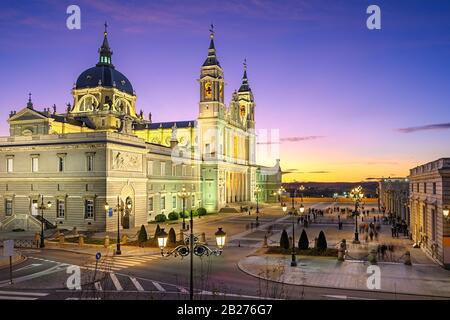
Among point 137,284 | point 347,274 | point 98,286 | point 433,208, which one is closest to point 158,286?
point 137,284

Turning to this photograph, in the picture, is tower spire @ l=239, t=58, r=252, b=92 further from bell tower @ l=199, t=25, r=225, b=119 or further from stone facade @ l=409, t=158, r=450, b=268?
stone facade @ l=409, t=158, r=450, b=268

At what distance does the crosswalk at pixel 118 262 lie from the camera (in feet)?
91.8

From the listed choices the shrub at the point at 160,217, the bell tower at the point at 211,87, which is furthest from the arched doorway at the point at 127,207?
the bell tower at the point at 211,87

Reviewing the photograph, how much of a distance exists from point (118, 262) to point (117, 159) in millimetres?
21566

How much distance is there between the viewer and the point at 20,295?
69.3ft

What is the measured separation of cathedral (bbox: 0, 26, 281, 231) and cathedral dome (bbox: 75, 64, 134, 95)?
0.23 m

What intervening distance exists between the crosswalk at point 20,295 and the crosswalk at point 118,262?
5.36m

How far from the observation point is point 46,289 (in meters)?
Result: 22.4

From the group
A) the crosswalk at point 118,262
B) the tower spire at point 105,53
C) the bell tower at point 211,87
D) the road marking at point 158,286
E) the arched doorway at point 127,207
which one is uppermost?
the tower spire at point 105,53

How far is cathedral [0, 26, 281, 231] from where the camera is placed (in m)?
49.2

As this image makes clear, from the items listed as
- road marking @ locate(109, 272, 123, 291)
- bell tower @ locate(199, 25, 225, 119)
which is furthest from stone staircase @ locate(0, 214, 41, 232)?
bell tower @ locate(199, 25, 225, 119)

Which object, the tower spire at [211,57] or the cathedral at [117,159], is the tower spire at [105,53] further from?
the tower spire at [211,57]

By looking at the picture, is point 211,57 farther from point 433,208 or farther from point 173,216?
point 433,208

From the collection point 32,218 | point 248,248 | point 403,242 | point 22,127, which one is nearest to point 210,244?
point 248,248
